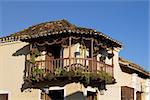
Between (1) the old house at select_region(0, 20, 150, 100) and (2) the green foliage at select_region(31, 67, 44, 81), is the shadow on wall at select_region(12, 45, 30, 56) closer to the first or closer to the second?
(1) the old house at select_region(0, 20, 150, 100)

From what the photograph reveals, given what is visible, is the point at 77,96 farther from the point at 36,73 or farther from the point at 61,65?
the point at 36,73

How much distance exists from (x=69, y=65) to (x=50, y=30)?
224 cm

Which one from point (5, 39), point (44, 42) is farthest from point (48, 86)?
point (5, 39)

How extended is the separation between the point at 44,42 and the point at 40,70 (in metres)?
1.54

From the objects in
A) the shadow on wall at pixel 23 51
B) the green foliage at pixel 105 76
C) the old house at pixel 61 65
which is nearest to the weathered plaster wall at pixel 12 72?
the old house at pixel 61 65

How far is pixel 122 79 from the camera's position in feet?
75.8

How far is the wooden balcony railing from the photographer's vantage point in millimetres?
18516

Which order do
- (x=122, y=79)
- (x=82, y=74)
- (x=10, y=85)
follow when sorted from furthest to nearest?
1. (x=122, y=79)
2. (x=10, y=85)
3. (x=82, y=74)

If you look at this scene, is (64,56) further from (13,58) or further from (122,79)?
(122,79)

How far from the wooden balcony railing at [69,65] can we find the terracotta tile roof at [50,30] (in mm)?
1396

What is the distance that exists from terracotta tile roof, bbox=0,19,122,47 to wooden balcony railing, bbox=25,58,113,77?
1396 mm

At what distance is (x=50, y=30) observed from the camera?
19.4 m

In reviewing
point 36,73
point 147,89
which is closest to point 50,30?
point 36,73

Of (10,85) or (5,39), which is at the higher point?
(5,39)
